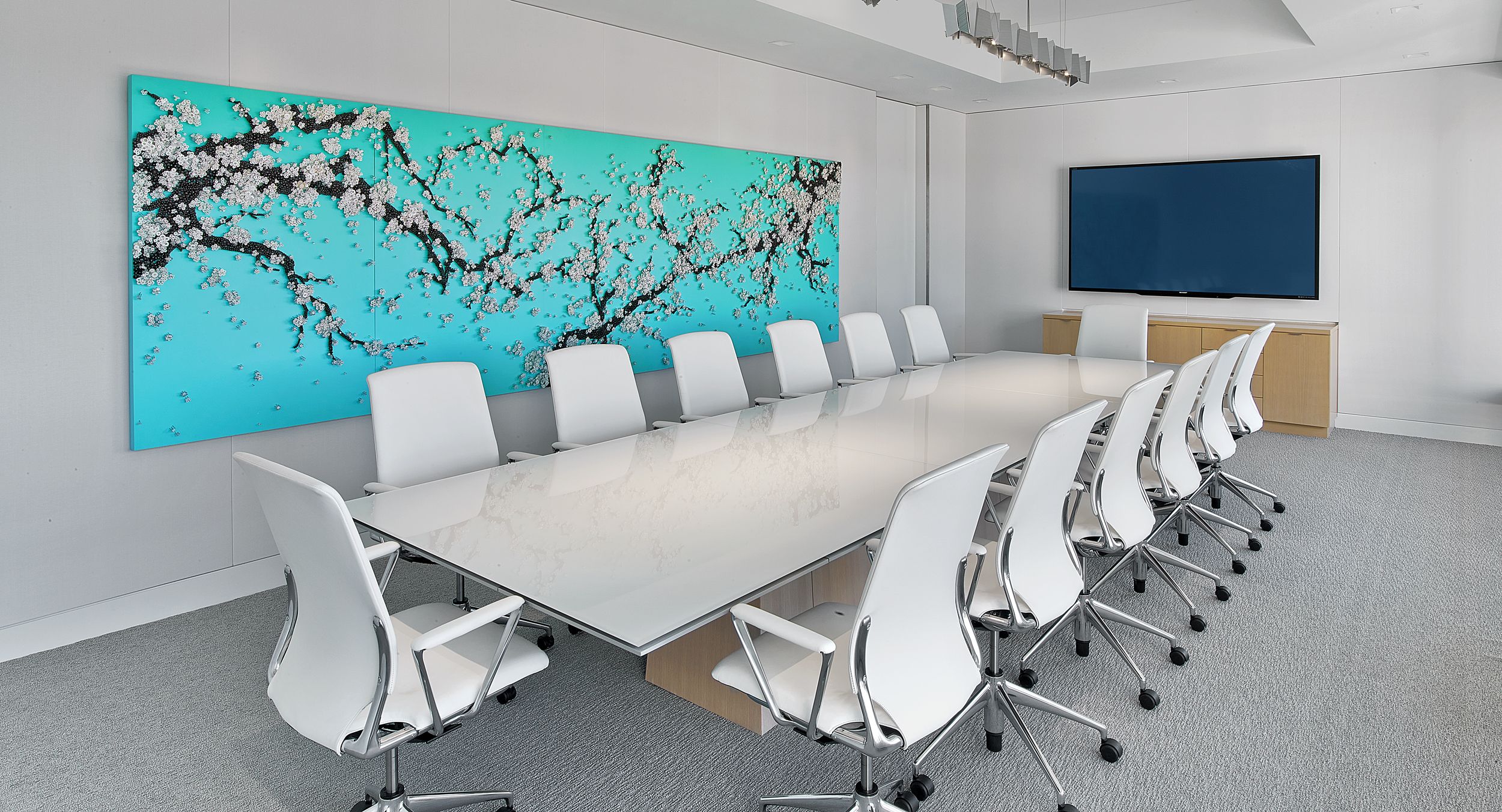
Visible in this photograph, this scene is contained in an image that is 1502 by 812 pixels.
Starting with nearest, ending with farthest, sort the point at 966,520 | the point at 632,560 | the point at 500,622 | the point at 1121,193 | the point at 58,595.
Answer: the point at 966,520, the point at 632,560, the point at 500,622, the point at 58,595, the point at 1121,193

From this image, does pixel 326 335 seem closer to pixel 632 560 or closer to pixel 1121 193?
pixel 632 560

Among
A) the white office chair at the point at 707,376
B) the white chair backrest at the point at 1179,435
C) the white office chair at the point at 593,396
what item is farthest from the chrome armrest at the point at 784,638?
the white office chair at the point at 707,376

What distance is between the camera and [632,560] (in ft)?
7.53

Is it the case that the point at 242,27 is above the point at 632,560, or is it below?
above

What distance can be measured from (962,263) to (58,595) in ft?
25.3

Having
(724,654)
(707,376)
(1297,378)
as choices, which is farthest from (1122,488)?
(1297,378)

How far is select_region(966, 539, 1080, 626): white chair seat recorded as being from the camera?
2.56m

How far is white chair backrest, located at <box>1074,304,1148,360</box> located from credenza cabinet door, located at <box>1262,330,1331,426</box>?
4.90 feet

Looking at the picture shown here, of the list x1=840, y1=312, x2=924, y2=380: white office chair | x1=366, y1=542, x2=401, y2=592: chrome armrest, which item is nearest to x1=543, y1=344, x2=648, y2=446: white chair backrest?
x1=366, y1=542, x2=401, y2=592: chrome armrest

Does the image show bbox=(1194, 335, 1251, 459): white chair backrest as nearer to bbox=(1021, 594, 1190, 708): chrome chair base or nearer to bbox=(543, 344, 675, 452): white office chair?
bbox=(1021, 594, 1190, 708): chrome chair base

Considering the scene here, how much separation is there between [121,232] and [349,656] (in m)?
2.53

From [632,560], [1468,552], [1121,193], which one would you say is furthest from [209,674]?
[1121,193]

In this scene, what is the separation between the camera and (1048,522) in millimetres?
2652

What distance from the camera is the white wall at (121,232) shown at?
340 cm
